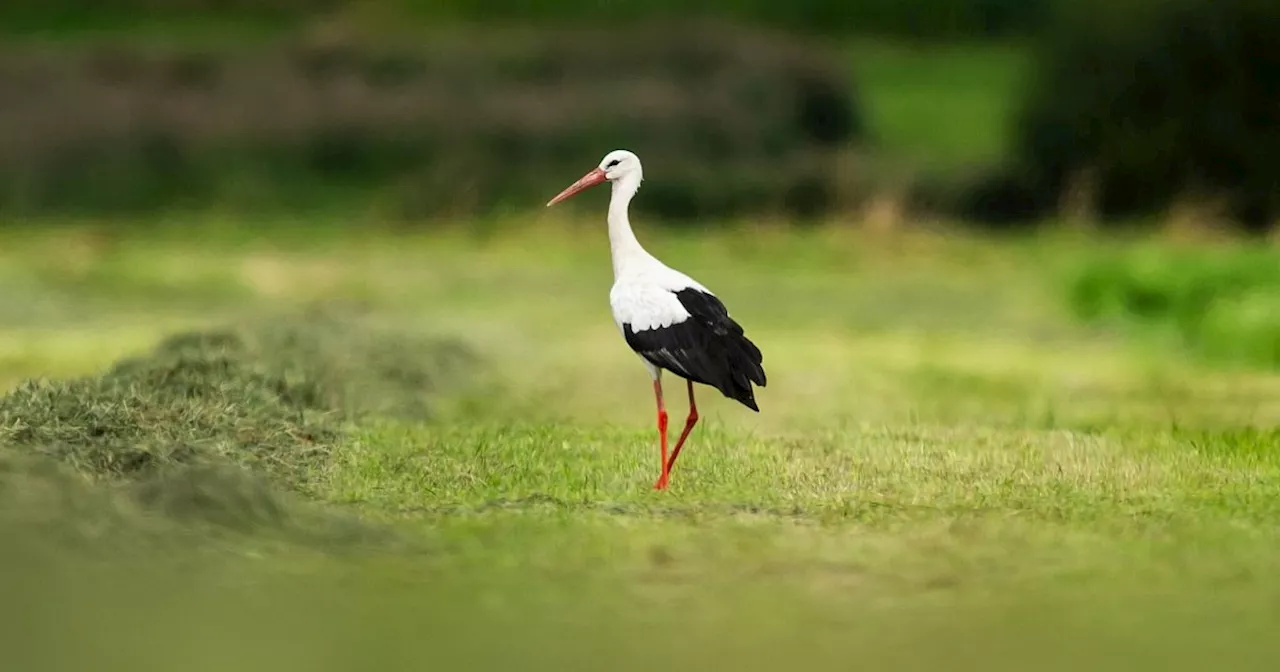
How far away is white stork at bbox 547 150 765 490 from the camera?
696 centimetres

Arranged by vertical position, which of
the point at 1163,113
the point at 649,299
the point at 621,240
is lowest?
the point at 649,299

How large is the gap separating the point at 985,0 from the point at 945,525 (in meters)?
17.8

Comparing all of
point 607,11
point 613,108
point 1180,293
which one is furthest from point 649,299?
point 607,11

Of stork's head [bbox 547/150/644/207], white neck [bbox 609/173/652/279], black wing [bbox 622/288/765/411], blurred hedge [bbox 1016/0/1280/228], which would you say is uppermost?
blurred hedge [bbox 1016/0/1280/228]

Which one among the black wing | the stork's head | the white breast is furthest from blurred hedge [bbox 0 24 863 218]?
the black wing

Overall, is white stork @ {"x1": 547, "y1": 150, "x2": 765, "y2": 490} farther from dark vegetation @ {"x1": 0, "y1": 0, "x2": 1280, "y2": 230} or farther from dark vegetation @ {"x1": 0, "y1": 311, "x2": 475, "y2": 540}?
dark vegetation @ {"x1": 0, "y1": 0, "x2": 1280, "y2": 230}

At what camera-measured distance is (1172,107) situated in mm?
19969

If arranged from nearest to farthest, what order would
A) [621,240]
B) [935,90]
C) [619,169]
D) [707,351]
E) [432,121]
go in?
1. [707,351]
2. [621,240]
3. [619,169]
4. [432,121]
5. [935,90]

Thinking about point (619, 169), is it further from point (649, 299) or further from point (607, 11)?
point (607, 11)

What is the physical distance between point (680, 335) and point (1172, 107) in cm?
1422

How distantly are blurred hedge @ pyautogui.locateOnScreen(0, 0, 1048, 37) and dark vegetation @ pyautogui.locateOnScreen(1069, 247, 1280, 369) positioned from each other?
26.5 ft

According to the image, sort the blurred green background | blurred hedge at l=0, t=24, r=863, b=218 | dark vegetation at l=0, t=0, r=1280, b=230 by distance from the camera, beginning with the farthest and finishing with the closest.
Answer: blurred hedge at l=0, t=24, r=863, b=218, dark vegetation at l=0, t=0, r=1280, b=230, the blurred green background

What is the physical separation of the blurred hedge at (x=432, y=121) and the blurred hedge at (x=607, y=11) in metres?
0.56

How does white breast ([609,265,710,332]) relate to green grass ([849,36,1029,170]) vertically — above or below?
below
